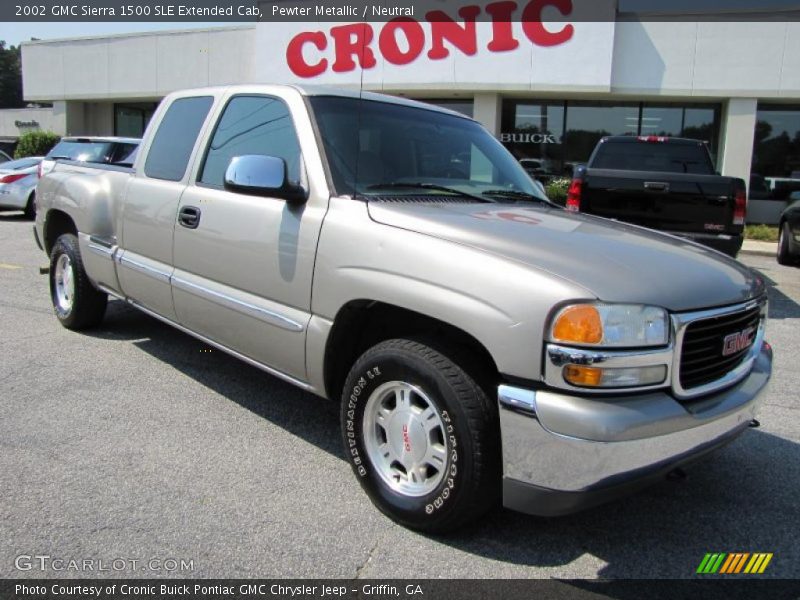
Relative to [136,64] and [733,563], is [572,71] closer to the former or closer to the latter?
[136,64]

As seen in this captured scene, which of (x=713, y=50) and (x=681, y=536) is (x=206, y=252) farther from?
(x=713, y=50)

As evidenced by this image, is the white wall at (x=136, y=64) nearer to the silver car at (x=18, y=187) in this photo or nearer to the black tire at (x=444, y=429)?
the silver car at (x=18, y=187)

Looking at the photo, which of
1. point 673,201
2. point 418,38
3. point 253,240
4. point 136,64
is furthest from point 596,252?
point 136,64

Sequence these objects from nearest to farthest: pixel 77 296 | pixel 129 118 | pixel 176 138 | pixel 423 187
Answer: pixel 423 187
pixel 176 138
pixel 77 296
pixel 129 118

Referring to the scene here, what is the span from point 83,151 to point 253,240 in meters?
7.97

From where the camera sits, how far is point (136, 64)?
22812 millimetres

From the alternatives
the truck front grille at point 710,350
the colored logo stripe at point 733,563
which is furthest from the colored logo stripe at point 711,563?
the truck front grille at point 710,350

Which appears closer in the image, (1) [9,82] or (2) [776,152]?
(2) [776,152]

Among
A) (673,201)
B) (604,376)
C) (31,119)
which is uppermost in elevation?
(31,119)

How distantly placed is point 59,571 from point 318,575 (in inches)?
38.3

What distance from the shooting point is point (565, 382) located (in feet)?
7.57

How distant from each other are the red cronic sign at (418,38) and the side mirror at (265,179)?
543 inches

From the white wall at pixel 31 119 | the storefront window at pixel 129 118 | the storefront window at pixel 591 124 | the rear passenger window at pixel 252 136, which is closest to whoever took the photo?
the rear passenger window at pixel 252 136

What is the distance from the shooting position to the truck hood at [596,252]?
2.43 meters
